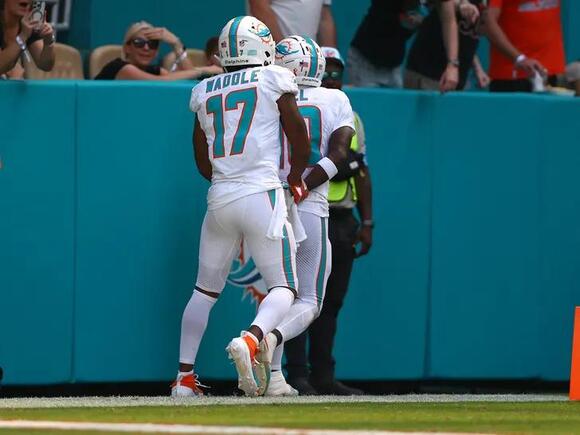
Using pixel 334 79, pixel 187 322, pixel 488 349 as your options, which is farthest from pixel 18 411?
pixel 488 349

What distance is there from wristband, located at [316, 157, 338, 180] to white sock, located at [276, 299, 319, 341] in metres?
0.76

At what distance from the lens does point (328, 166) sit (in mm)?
9867

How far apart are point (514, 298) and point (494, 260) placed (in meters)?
0.30

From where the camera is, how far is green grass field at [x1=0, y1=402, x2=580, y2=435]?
765 cm

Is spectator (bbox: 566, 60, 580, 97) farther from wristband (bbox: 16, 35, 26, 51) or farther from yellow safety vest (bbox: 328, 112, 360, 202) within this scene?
wristband (bbox: 16, 35, 26, 51)

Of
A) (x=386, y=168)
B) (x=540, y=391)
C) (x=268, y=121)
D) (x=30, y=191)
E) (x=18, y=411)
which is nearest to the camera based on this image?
(x=18, y=411)

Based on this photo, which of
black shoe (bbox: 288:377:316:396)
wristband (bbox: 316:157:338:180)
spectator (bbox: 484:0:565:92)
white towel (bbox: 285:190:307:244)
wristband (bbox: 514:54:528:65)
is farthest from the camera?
spectator (bbox: 484:0:565:92)

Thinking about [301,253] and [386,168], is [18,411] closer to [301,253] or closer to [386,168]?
[301,253]

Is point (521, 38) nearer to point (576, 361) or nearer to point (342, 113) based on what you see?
point (342, 113)

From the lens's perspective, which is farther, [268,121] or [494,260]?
[494,260]

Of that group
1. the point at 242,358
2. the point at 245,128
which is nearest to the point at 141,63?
the point at 245,128

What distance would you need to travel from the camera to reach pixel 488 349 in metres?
11.5

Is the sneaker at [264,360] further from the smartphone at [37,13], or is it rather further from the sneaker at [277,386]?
the smartphone at [37,13]

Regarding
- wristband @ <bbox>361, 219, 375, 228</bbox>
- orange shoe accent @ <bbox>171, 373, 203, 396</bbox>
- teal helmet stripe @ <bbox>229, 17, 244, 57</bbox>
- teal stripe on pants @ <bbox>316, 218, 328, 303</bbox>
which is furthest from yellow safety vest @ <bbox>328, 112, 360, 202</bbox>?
orange shoe accent @ <bbox>171, 373, 203, 396</bbox>
